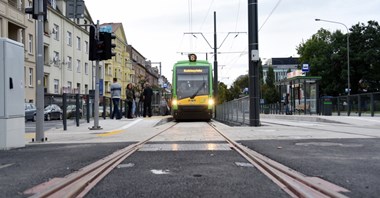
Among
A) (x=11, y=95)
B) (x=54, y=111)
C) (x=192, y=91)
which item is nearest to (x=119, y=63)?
(x=192, y=91)

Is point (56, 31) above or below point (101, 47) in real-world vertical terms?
above

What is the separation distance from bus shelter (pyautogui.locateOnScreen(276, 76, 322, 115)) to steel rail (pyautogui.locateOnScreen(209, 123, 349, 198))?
2985 cm

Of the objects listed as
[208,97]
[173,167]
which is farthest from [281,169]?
[208,97]

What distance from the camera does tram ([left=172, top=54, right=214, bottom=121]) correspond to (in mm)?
25031

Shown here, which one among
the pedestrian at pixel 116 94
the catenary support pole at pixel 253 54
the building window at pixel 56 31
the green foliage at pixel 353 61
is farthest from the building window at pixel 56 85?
the green foliage at pixel 353 61

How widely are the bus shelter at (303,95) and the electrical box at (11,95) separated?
93.9 feet

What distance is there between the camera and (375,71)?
226 feet

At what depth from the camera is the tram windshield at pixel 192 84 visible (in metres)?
25.2

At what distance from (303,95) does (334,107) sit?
6839 millimetres

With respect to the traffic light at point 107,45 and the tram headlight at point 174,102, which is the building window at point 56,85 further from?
the traffic light at point 107,45

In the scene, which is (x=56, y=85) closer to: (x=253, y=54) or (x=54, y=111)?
(x=54, y=111)

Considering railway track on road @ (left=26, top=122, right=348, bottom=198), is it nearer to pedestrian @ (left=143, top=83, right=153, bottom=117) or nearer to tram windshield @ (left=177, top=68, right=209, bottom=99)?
pedestrian @ (left=143, top=83, right=153, bottom=117)

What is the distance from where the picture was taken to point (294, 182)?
5195 mm

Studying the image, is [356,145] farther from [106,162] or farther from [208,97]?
[208,97]
